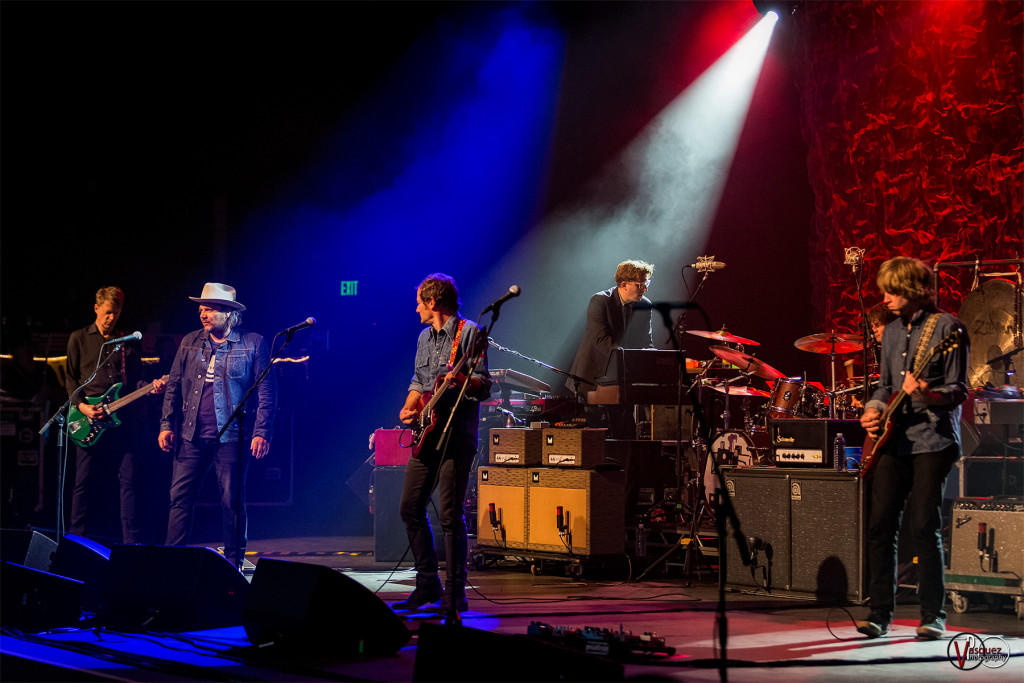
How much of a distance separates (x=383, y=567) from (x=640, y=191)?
16.9 feet

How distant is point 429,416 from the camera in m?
5.43

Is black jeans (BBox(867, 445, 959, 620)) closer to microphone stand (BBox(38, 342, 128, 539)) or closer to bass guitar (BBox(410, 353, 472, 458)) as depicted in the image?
bass guitar (BBox(410, 353, 472, 458))

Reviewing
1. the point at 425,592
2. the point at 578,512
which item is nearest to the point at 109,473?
the point at 425,592

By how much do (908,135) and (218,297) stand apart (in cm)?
618

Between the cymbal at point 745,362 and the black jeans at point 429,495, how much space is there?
2551mm

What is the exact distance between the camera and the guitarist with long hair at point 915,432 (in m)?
4.99

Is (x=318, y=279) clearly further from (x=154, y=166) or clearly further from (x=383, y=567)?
(x=383, y=567)

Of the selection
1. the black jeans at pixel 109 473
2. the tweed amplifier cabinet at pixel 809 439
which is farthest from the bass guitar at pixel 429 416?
the black jeans at pixel 109 473

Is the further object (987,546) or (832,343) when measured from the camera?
(832,343)

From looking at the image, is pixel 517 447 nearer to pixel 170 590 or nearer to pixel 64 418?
pixel 170 590

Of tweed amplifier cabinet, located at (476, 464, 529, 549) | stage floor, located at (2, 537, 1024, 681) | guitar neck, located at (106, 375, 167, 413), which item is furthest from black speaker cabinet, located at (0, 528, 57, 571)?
tweed amplifier cabinet, located at (476, 464, 529, 549)

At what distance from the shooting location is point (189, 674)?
4.22 meters

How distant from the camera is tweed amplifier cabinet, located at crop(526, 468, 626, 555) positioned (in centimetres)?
718

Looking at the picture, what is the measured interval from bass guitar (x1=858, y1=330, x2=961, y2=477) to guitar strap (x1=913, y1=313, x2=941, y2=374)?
0.03 meters
